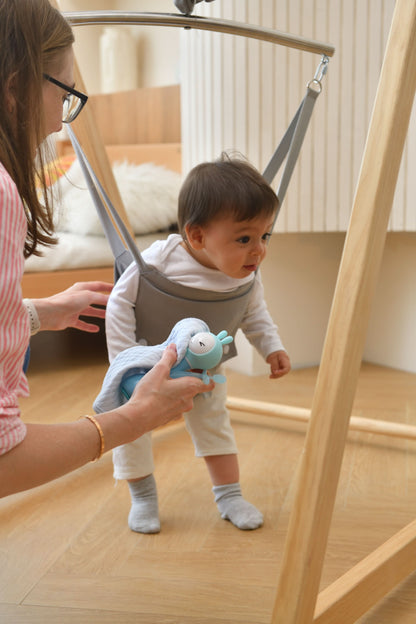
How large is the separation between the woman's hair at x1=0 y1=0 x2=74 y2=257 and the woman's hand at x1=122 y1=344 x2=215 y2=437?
225mm

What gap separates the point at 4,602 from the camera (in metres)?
0.92

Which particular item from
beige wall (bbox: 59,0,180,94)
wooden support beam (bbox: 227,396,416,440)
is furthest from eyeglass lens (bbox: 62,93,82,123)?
beige wall (bbox: 59,0,180,94)

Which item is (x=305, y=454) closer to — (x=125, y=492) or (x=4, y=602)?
(x=4, y=602)

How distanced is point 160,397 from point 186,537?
48 cm

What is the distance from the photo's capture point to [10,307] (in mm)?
593

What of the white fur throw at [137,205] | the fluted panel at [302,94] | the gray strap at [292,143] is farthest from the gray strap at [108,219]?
the white fur throw at [137,205]

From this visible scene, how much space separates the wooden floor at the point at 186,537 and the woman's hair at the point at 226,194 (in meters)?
0.50

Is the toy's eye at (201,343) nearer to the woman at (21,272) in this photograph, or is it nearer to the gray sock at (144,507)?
the woman at (21,272)

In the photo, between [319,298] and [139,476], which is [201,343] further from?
[319,298]

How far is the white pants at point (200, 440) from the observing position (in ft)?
3.74

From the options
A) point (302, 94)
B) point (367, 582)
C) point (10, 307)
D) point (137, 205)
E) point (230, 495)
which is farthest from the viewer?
point (137, 205)

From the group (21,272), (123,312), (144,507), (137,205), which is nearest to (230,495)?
(144,507)

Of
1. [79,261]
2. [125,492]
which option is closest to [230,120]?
[79,261]

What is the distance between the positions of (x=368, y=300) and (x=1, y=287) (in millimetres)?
353
